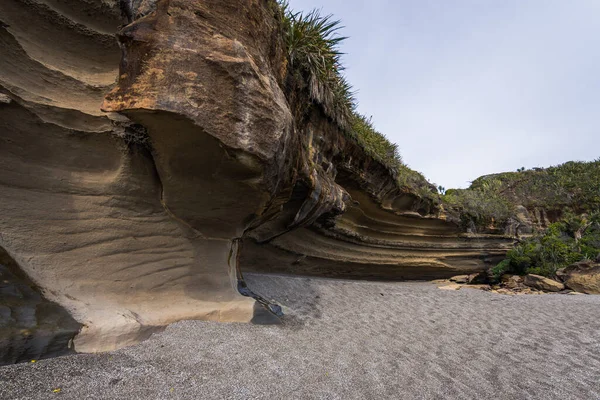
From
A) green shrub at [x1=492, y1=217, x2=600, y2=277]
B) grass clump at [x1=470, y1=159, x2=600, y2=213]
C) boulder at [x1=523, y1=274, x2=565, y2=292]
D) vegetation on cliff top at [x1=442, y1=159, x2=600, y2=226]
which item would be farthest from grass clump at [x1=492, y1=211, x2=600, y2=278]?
grass clump at [x1=470, y1=159, x2=600, y2=213]

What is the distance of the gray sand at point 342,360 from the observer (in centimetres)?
154

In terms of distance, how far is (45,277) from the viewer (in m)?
1.95

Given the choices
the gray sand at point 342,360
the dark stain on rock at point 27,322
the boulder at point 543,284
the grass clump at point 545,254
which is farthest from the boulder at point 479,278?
the dark stain on rock at point 27,322

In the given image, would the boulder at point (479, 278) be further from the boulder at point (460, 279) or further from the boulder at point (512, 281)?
the boulder at point (512, 281)

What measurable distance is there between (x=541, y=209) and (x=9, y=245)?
61.1 feet

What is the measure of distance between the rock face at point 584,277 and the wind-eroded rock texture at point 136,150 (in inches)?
353

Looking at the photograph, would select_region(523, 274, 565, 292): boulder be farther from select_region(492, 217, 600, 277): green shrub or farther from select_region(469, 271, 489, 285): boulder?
select_region(469, 271, 489, 285): boulder

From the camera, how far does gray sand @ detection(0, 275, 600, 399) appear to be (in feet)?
5.05

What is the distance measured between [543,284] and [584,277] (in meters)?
0.92

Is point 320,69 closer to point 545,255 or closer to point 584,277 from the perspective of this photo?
point 584,277

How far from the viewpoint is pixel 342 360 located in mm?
2357

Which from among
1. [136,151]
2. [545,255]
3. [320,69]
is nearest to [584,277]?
[545,255]

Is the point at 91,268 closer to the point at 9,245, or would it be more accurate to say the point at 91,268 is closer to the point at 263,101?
the point at 9,245

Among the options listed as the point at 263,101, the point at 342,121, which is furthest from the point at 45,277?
the point at 342,121
